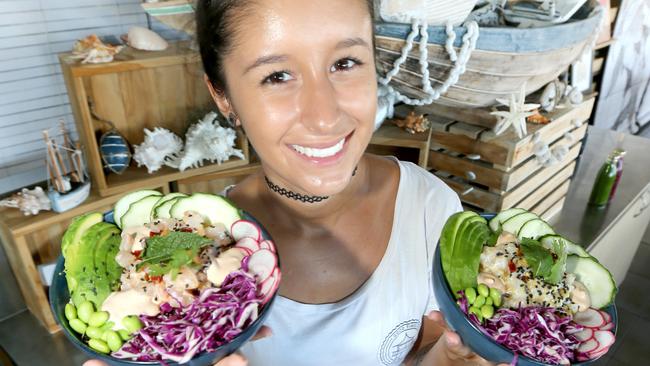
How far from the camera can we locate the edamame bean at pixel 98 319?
78 cm

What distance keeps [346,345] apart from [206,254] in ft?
2.00

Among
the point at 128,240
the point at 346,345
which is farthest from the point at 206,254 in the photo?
the point at 346,345

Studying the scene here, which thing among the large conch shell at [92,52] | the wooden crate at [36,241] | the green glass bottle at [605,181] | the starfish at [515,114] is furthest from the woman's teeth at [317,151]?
the green glass bottle at [605,181]

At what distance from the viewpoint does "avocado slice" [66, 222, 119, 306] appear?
0.82m

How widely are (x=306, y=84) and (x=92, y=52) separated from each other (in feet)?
4.55

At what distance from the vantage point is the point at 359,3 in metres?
1.00

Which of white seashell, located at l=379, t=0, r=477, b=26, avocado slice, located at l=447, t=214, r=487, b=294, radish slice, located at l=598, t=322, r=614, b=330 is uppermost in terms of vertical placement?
white seashell, located at l=379, t=0, r=477, b=26

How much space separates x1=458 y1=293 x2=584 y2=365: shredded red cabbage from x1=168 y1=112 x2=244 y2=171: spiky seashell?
1.74 meters

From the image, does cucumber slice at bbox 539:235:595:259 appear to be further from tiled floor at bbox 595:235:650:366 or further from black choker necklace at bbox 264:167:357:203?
tiled floor at bbox 595:235:650:366

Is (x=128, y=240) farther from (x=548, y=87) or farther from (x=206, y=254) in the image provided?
(x=548, y=87)

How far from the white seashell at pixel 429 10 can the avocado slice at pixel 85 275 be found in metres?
1.10

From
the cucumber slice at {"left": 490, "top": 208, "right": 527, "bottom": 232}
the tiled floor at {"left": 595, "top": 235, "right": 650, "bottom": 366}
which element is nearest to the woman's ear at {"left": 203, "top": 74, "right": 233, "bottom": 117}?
the cucumber slice at {"left": 490, "top": 208, "right": 527, "bottom": 232}

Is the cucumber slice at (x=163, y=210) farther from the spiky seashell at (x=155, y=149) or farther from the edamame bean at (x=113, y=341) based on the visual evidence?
the spiky seashell at (x=155, y=149)

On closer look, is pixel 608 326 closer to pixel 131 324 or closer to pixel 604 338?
pixel 604 338
